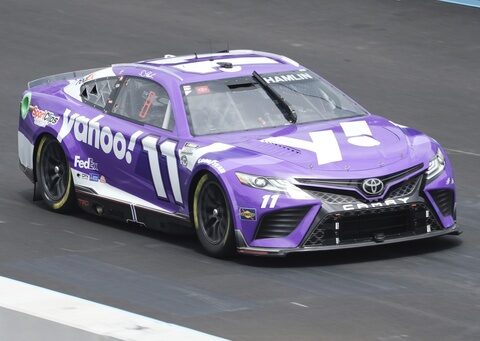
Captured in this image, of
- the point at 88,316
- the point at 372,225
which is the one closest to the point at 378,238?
the point at 372,225

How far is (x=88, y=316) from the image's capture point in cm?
573

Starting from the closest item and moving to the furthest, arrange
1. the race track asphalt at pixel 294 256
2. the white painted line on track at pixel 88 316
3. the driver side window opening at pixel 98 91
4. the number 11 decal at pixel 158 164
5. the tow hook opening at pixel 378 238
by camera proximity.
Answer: the white painted line on track at pixel 88 316 → the race track asphalt at pixel 294 256 → the tow hook opening at pixel 378 238 → the number 11 decal at pixel 158 164 → the driver side window opening at pixel 98 91

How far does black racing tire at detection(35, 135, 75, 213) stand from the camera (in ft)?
38.8

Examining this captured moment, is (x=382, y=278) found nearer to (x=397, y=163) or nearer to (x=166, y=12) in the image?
(x=397, y=163)

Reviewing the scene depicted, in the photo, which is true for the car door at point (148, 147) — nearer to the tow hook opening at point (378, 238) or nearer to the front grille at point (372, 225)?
the front grille at point (372, 225)

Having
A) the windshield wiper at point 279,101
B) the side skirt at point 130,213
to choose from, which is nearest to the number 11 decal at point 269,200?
the side skirt at point 130,213

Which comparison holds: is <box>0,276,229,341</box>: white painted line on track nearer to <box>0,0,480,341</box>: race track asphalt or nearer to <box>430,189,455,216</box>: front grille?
<box>0,0,480,341</box>: race track asphalt

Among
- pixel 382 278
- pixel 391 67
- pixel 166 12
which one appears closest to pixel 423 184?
pixel 382 278

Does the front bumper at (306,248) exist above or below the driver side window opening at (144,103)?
below

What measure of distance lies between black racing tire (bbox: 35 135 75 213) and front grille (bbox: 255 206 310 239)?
103 inches

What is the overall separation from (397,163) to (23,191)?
14.0 ft

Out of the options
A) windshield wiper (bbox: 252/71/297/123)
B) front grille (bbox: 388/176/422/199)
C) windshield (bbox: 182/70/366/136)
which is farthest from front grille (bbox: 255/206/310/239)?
windshield wiper (bbox: 252/71/297/123)

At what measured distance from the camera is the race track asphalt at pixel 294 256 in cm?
837

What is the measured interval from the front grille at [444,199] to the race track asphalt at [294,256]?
0.29m
